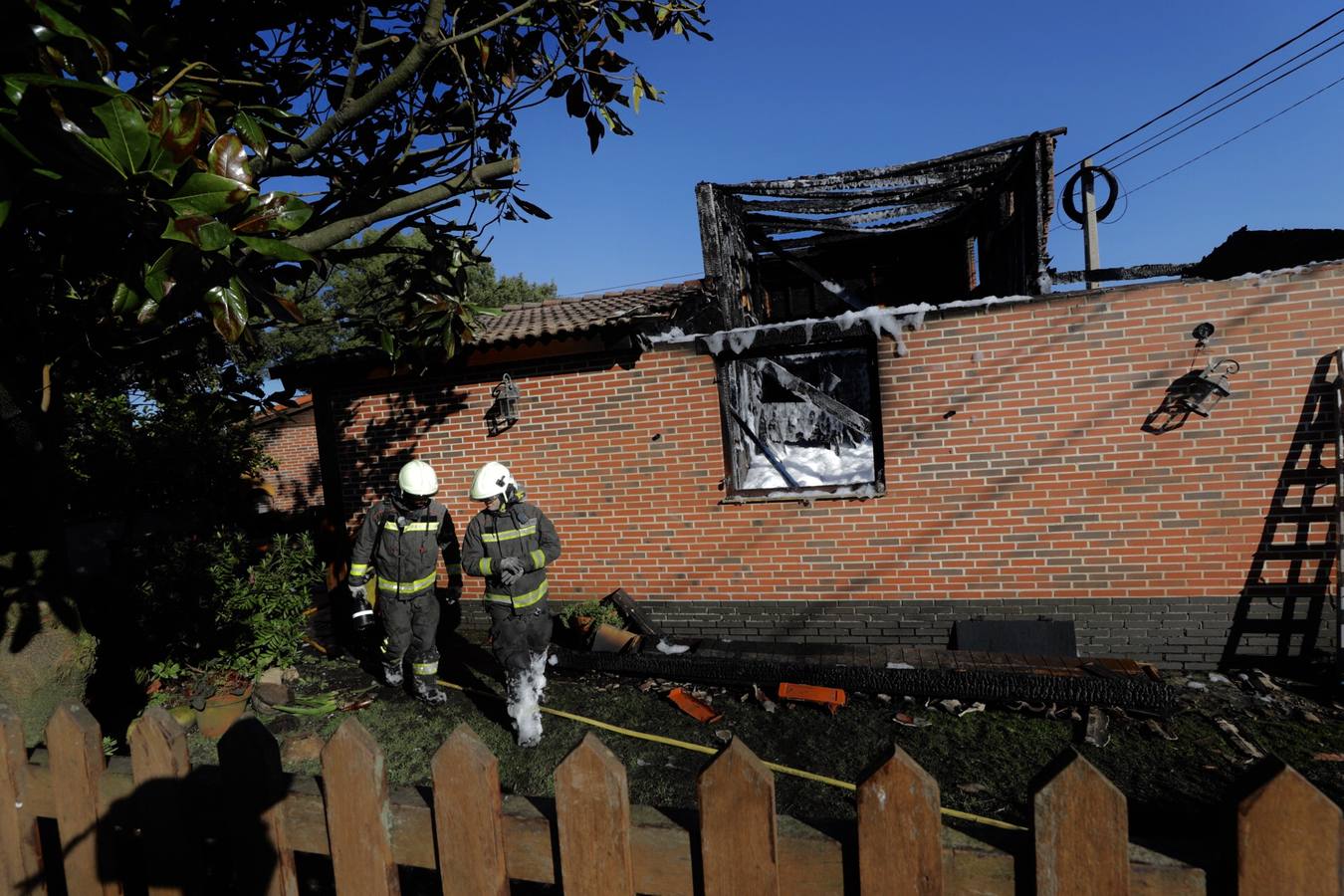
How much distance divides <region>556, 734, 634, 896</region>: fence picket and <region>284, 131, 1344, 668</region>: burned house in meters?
4.89

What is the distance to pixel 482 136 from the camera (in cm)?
450

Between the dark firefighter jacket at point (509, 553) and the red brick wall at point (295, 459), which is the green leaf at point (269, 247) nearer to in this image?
the dark firefighter jacket at point (509, 553)

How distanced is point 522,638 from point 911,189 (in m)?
6.39

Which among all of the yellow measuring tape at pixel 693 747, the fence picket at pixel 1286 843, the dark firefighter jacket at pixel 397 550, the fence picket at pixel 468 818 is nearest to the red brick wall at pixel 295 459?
the dark firefighter jacket at pixel 397 550

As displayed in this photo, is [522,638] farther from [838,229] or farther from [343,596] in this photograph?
[838,229]

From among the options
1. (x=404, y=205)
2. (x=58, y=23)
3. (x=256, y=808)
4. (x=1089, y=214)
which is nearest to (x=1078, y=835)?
(x=256, y=808)

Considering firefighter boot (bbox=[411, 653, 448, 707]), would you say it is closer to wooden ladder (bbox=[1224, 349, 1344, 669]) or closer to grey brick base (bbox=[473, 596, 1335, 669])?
grey brick base (bbox=[473, 596, 1335, 669])

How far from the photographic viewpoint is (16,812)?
1.67 meters

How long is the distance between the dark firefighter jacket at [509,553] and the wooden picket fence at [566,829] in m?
2.91

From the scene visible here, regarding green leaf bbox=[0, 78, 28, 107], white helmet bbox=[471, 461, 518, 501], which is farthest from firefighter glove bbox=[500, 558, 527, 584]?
green leaf bbox=[0, 78, 28, 107]

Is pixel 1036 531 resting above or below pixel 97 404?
below

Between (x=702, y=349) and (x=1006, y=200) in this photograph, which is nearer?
(x=702, y=349)

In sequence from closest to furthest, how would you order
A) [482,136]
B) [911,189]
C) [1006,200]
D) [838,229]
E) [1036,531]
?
[482,136], [1036,531], [911,189], [1006,200], [838,229]

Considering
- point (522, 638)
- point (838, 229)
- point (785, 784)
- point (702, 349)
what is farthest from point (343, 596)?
point (838, 229)
